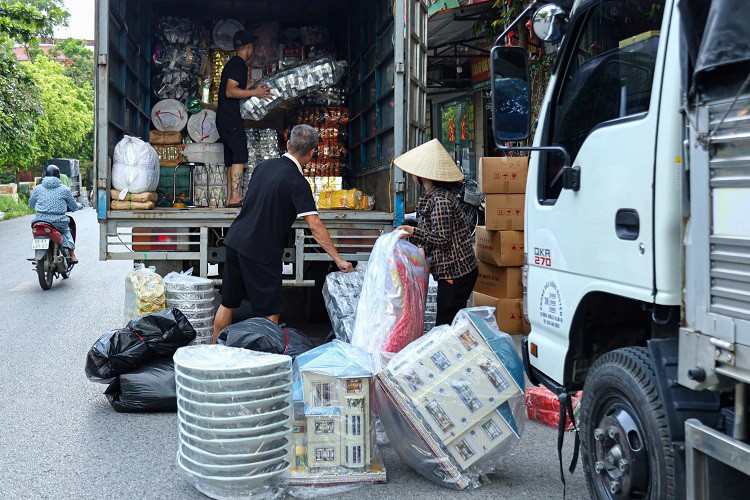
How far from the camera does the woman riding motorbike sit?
1153 centimetres

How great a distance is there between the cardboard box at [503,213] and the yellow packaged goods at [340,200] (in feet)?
4.36

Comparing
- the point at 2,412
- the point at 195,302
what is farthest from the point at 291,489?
the point at 195,302

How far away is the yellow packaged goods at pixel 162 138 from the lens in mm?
8945

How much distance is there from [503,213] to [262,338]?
3.44m

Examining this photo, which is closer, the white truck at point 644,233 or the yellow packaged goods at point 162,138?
the white truck at point 644,233

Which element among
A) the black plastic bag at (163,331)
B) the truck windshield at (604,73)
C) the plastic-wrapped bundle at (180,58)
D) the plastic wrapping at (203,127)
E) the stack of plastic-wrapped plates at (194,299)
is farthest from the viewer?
the plastic-wrapped bundle at (180,58)

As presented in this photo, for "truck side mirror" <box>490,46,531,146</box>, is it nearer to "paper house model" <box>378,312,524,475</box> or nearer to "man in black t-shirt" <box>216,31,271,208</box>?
"paper house model" <box>378,312,524,475</box>

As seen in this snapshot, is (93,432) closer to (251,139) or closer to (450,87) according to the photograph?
(251,139)

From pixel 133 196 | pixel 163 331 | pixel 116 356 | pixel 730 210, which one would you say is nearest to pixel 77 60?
pixel 133 196

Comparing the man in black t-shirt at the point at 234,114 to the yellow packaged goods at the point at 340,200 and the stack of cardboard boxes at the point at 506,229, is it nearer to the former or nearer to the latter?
the yellow packaged goods at the point at 340,200

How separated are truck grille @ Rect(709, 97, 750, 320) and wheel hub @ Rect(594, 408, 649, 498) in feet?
2.35

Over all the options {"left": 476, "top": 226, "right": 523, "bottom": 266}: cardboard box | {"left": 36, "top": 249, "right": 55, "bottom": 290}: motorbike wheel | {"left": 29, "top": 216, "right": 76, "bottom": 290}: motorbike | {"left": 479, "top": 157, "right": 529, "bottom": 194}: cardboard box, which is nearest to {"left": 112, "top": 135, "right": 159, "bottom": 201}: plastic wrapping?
{"left": 479, "top": 157, "right": 529, "bottom": 194}: cardboard box

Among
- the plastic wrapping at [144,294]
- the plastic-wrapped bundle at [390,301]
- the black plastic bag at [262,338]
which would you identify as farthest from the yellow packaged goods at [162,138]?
the black plastic bag at [262,338]

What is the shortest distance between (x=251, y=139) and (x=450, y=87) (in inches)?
341
